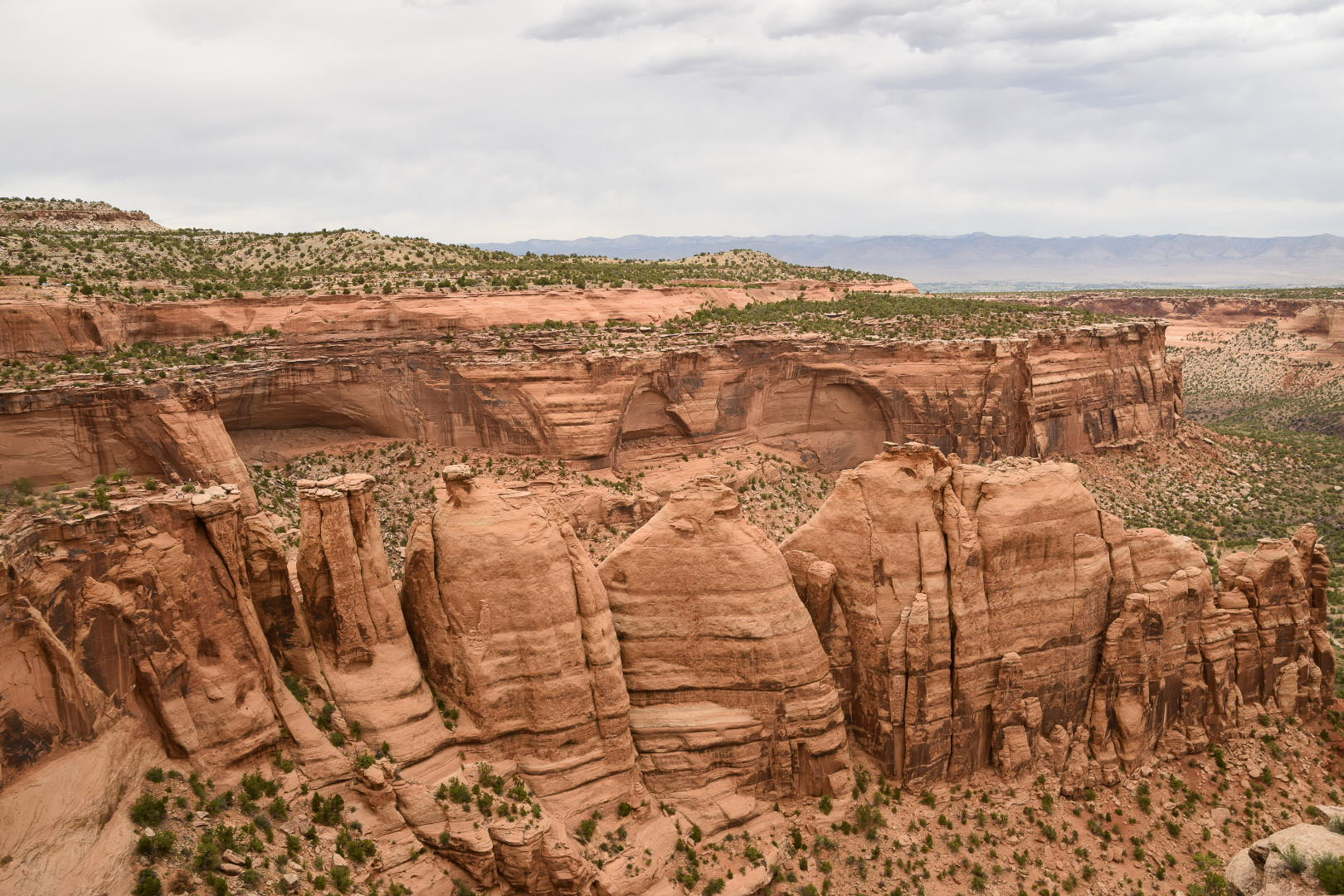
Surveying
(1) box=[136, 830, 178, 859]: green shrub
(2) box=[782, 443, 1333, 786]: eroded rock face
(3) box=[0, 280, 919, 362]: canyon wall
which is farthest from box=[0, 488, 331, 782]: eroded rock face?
(3) box=[0, 280, 919, 362]: canyon wall

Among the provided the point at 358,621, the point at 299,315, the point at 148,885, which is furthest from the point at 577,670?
the point at 299,315

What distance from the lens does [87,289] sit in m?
44.9

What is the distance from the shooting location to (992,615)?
92.1 ft

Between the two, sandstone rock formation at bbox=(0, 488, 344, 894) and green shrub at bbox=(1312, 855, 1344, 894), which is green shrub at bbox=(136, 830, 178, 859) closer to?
sandstone rock formation at bbox=(0, 488, 344, 894)

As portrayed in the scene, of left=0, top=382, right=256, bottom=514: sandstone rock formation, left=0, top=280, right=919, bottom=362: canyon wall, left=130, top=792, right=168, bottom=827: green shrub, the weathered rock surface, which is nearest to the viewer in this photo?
the weathered rock surface

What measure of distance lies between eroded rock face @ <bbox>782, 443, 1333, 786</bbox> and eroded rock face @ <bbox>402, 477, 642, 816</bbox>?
7332mm

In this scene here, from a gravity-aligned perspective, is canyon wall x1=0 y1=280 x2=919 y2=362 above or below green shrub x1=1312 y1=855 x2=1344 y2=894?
above

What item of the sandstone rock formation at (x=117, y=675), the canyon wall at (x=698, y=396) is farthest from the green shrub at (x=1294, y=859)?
the canyon wall at (x=698, y=396)

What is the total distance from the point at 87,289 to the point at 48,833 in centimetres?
3582

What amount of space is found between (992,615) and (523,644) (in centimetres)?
1433

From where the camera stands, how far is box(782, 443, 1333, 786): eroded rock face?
27.7 m

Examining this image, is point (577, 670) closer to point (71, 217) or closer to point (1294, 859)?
point (1294, 859)

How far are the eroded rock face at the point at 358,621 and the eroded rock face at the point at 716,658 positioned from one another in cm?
609

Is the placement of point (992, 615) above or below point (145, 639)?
below
